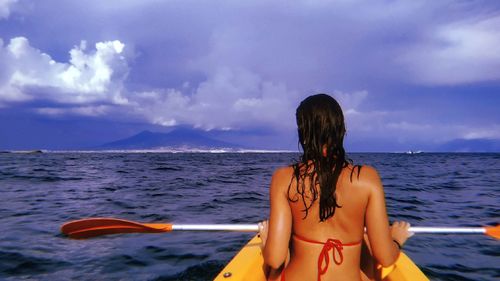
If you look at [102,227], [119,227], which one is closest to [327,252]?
[119,227]

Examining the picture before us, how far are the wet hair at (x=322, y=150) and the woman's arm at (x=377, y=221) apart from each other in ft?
0.69

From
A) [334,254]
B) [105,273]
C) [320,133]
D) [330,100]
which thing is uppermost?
[330,100]

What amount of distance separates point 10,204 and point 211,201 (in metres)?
6.26

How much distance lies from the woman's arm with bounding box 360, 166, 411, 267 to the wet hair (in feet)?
0.69

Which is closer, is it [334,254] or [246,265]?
[334,254]

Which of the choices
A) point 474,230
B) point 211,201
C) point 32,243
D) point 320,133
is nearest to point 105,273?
point 32,243

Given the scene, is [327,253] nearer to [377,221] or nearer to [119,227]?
[377,221]

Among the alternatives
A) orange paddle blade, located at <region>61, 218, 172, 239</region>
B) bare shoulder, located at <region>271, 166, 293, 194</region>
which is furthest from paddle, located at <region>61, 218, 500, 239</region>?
bare shoulder, located at <region>271, 166, 293, 194</region>

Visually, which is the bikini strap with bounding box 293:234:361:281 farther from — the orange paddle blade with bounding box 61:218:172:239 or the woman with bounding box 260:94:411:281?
the orange paddle blade with bounding box 61:218:172:239

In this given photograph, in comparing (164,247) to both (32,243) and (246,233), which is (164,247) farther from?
(32,243)

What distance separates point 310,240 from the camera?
290 centimetres

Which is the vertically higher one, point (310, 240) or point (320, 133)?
point (320, 133)

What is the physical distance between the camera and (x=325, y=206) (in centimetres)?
275

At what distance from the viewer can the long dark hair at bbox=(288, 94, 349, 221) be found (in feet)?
Result: 8.96
